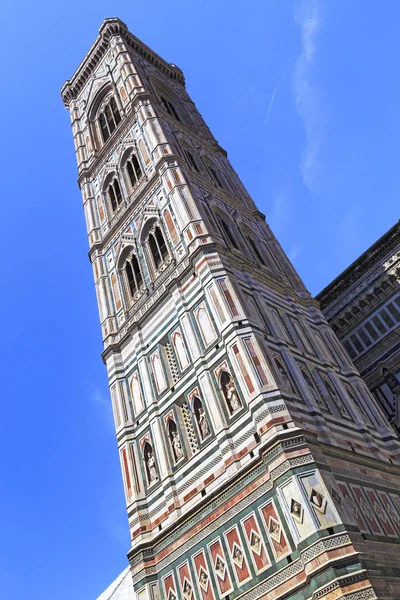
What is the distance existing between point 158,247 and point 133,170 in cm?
494

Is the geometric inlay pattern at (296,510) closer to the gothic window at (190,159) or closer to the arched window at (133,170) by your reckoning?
the gothic window at (190,159)

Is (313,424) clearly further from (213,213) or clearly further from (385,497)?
(213,213)

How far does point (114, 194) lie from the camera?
798 inches

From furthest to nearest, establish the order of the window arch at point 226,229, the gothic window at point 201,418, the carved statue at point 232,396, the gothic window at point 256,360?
the window arch at point 226,229
the gothic window at point 201,418
the carved statue at point 232,396
the gothic window at point 256,360

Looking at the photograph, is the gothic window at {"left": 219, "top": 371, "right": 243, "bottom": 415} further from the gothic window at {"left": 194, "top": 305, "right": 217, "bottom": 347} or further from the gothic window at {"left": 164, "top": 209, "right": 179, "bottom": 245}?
the gothic window at {"left": 164, "top": 209, "right": 179, "bottom": 245}

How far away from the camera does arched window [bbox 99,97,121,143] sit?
23123 millimetres

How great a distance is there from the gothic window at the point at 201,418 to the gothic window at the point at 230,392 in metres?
0.71

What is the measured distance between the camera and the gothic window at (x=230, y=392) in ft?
35.8

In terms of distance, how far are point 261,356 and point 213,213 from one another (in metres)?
6.59

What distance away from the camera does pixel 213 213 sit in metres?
16.4

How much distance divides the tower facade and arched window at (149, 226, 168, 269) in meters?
0.07

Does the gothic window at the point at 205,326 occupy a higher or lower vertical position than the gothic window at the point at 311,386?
higher

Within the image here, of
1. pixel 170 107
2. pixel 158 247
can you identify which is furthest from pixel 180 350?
pixel 170 107

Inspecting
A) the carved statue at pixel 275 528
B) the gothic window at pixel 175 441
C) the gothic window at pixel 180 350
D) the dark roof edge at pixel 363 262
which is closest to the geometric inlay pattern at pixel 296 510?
the carved statue at pixel 275 528
